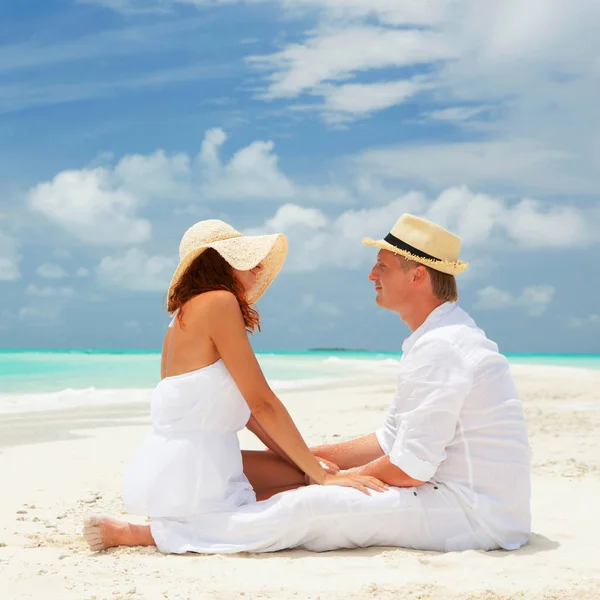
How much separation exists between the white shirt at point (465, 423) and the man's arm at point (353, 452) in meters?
0.54

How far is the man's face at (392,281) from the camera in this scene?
13.8 ft

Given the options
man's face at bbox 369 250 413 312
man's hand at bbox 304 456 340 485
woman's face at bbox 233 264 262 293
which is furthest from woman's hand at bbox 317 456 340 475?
woman's face at bbox 233 264 262 293

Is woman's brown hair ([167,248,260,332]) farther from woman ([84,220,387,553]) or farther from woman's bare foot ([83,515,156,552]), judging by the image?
woman's bare foot ([83,515,156,552])

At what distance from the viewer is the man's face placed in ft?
13.8

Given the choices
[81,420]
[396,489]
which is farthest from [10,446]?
[396,489]

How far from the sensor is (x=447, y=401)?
→ 3.87 meters

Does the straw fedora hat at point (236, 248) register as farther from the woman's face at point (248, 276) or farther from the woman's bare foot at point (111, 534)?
the woman's bare foot at point (111, 534)

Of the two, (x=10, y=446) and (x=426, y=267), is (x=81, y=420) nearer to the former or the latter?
(x=10, y=446)

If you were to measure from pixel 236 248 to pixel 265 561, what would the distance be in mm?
1678

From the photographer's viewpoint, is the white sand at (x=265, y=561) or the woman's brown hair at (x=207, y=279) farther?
the woman's brown hair at (x=207, y=279)

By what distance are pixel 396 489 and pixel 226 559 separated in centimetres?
96

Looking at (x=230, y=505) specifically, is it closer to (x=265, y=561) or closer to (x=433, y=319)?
(x=265, y=561)

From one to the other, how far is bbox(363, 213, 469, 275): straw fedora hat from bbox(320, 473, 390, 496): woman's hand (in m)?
1.19

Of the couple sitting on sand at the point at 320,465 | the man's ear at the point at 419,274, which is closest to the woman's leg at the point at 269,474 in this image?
the couple sitting on sand at the point at 320,465
